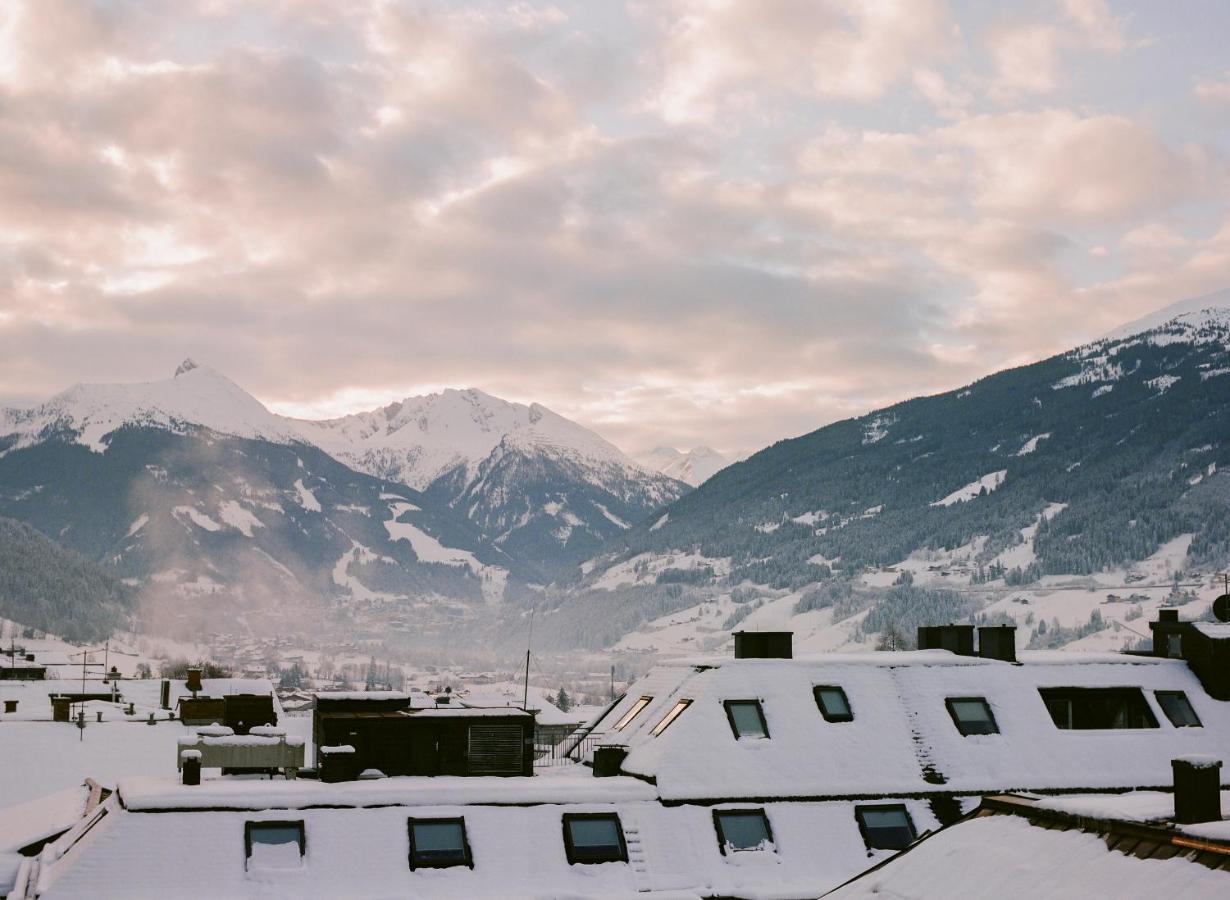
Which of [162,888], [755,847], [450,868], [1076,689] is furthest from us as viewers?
[1076,689]

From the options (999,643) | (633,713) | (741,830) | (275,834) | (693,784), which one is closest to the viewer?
(275,834)

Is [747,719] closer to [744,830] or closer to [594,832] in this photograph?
[744,830]

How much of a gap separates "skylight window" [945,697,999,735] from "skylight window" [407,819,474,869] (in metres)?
21.3

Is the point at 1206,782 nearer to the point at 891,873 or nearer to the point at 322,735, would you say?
the point at 891,873

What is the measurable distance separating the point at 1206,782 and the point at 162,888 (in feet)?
96.8

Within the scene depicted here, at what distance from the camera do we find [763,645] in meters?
61.1

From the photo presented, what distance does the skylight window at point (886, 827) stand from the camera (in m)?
51.1

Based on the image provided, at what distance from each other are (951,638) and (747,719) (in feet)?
47.8

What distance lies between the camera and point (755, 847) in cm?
4959

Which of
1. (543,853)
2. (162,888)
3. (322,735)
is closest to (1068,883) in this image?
(543,853)

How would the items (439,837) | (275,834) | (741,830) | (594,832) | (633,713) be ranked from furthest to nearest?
1. (633,713)
2. (741,830)
3. (594,832)
4. (439,837)
5. (275,834)

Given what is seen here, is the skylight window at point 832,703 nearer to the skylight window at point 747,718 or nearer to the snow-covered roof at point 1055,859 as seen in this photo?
the skylight window at point 747,718

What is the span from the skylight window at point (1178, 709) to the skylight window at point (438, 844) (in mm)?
31468

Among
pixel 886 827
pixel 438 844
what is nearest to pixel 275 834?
pixel 438 844
